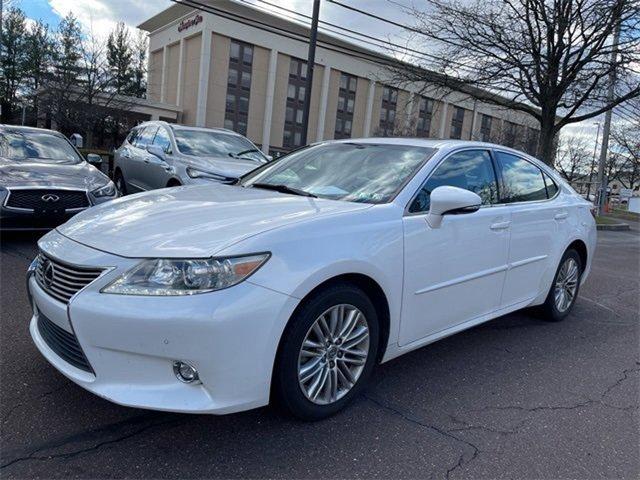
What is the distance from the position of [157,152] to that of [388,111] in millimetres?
58715

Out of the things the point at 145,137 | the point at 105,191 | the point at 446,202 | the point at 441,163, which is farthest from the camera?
the point at 145,137

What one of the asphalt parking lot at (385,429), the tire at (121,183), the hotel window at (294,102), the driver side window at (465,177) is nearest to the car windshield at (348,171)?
the driver side window at (465,177)

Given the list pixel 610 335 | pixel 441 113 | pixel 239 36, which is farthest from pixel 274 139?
pixel 610 335

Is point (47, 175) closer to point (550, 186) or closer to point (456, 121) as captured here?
point (550, 186)

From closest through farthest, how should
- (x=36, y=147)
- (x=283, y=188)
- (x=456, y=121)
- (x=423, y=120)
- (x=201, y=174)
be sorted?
(x=283, y=188) → (x=201, y=174) → (x=36, y=147) → (x=423, y=120) → (x=456, y=121)

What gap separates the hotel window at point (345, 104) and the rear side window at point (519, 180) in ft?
183

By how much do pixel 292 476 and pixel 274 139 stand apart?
5509 centimetres

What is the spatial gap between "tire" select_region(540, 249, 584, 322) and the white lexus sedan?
887 millimetres

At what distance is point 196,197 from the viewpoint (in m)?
3.51

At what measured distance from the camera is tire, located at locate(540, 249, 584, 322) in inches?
193

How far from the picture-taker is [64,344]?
2.69 meters

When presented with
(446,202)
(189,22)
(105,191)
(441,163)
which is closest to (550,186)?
(441,163)

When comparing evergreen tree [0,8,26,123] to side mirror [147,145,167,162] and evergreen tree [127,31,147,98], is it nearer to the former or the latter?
evergreen tree [127,31,147,98]

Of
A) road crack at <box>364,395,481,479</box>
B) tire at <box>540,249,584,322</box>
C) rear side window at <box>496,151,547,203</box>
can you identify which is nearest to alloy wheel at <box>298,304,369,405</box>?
road crack at <box>364,395,481,479</box>
